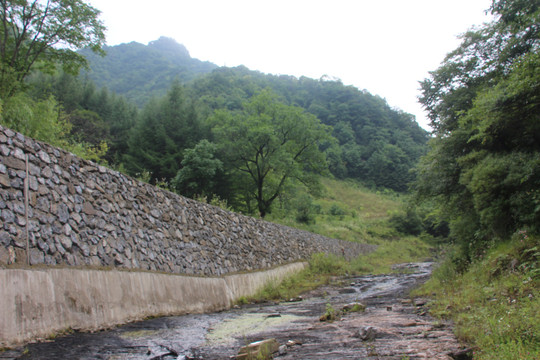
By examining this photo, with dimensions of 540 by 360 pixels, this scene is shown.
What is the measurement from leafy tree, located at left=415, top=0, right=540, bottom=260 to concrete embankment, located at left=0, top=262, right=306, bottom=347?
817 cm

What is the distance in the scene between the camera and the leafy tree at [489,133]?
8773 mm

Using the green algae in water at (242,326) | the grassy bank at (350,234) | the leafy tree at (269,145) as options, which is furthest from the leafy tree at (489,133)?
the leafy tree at (269,145)

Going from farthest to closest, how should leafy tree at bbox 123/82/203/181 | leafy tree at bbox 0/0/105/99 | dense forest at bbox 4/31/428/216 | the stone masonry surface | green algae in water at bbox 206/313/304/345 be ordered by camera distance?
leafy tree at bbox 123/82/203/181
dense forest at bbox 4/31/428/216
leafy tree at bbox 0/0/105/99
green algae in water at bbox 206/313/304/345
the stone masonry surface

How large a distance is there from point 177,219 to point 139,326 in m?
4.06

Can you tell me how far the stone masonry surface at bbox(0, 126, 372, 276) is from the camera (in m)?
5.46

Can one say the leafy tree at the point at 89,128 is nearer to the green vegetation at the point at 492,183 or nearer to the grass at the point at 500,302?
the green vegetation at the point at 492,183

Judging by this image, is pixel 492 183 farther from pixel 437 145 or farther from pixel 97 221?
pixel 97 221

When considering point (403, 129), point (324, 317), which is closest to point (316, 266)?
point (324, 317)

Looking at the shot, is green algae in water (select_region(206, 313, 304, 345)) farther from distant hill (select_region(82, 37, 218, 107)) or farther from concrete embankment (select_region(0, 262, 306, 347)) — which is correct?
distant hill (select_region(82, 37, 218, 107))

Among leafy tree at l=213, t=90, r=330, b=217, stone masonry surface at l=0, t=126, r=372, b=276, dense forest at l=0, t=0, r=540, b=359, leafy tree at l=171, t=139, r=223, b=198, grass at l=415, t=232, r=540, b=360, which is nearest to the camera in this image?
grass at l=415, t=232, r=540, b=360

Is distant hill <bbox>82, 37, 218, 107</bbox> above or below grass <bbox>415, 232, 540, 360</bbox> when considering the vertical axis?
above

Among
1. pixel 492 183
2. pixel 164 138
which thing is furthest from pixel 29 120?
pixel 164 138

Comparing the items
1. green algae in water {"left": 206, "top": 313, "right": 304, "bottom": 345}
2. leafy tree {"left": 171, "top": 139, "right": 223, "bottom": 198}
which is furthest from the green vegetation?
leafy tree {"left": 171, "top": 139, "right": 223, "bottom": 198}

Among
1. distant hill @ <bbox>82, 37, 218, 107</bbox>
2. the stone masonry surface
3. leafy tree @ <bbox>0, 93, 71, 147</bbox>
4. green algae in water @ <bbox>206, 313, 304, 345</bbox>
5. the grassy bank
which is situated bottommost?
the grassy bank
